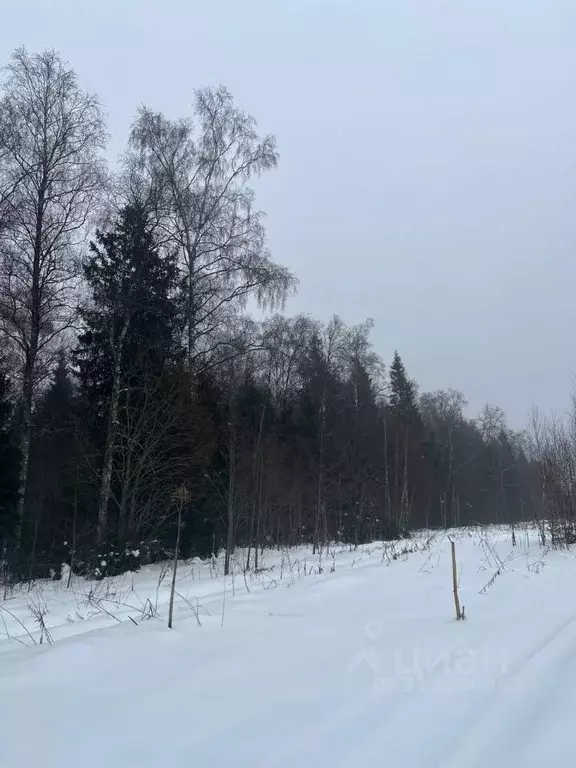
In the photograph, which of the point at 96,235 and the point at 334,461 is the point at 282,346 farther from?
the point at 96,235

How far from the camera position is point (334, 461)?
26953mm

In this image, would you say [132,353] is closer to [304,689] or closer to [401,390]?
[304,689]

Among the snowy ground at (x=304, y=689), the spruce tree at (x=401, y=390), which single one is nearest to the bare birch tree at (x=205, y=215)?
the snowy ground at (x=304, y=689)

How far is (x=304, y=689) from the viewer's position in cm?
371

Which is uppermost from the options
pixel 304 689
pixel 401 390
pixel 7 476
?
pixel 401 390

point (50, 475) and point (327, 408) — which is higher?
point (327, 408)

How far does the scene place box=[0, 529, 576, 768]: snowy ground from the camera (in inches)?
114

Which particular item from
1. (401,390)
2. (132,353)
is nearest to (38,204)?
(132,353)

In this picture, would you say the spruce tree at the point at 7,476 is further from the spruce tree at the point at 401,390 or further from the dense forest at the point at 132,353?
the spruce tree at the point at 401,390

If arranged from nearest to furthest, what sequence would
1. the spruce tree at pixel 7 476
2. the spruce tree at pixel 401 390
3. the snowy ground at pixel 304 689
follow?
the snowy ground at pixel 304 689
the spruce tree at pixel 7 476
the spruce tree at pixel 401 390

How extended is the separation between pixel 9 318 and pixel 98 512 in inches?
209

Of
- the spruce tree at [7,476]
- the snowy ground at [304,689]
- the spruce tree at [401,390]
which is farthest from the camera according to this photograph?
the spruce tree at [401,390]

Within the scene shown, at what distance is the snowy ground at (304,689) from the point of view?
289 centimetres

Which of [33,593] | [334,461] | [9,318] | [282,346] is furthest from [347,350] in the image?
[33,593]
